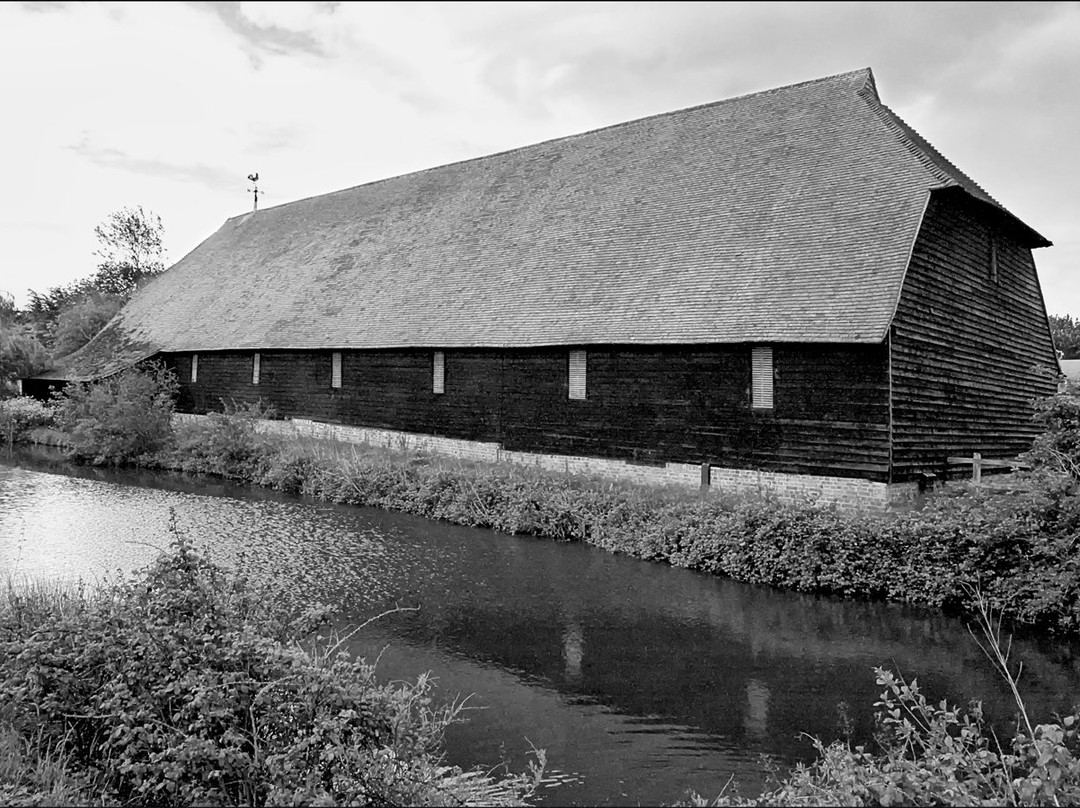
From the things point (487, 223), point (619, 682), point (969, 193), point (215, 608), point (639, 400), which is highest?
point (487, 223)

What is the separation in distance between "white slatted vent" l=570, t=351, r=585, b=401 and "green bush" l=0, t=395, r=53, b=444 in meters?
22.7

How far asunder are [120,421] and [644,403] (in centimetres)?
1682

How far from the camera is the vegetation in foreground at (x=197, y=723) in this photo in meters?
4.58

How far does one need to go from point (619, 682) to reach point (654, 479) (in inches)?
352

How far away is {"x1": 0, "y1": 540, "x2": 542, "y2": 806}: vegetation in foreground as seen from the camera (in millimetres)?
4578

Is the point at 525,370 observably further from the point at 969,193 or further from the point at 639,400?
the point at 969,193

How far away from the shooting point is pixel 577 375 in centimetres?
1772

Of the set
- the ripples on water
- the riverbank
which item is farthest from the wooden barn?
the ripples on water

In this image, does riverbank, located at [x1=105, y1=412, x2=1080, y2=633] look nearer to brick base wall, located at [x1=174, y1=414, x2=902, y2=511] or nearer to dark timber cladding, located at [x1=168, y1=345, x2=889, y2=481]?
brick base wall, located at [x1=174, y1=414, x2=902, y2=511]

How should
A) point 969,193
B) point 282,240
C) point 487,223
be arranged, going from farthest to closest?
1. point 282,240
2. point 487,223
3. point 969,193

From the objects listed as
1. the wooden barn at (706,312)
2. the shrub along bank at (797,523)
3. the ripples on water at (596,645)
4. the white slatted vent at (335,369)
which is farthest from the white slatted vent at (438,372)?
the ripples on water at (596,645)

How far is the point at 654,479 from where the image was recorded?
16469 mm

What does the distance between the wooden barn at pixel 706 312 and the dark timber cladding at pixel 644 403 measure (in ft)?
0.15

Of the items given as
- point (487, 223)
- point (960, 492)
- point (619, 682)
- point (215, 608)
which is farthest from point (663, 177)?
point (215, 608)
